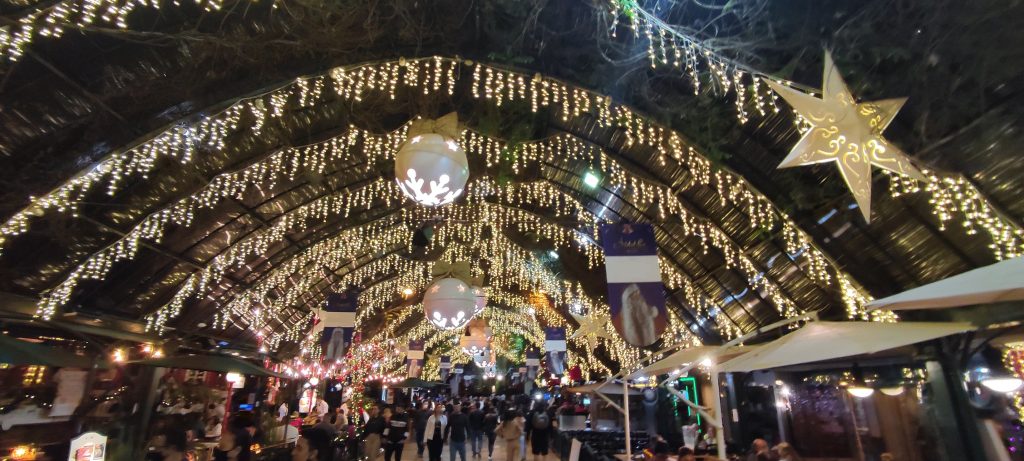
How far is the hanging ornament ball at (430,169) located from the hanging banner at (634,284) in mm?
2711

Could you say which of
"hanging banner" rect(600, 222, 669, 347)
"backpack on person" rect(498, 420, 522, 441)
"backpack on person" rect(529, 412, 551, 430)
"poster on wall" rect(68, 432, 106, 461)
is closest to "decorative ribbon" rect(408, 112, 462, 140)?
"hanging banner" rect(600, 222, 669, 347)

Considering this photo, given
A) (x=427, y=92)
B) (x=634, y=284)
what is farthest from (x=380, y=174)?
(x=634, y=284)

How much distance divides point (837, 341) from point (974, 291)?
4.24 ft

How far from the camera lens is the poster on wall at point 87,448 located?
19.9 feet

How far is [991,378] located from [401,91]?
8793 mm

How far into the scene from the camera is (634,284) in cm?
646

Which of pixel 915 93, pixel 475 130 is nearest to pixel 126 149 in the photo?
pixel 475 130

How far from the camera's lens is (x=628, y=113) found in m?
6.65

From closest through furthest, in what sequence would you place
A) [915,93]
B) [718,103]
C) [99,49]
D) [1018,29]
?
[1018,29], [915,93], [99,49], [718,103]

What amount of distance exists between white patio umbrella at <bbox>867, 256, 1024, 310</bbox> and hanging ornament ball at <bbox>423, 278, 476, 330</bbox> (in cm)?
563

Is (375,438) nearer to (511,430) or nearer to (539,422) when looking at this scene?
(511,430)

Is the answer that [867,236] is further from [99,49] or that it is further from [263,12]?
[99,49]

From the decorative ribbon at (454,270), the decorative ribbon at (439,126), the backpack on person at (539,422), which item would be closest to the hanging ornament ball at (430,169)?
the decorative ribbon at (439,126)

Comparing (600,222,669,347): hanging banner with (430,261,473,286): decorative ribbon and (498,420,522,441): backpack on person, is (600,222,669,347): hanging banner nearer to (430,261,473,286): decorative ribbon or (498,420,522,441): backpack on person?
(430,261,473,286): decorative ribbon
